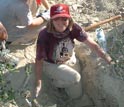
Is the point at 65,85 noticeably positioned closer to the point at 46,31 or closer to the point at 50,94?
the point at 50,94

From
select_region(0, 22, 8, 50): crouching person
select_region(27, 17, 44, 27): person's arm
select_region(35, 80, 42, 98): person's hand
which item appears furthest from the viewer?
select_region(27, 17, 44, 27): person's arm

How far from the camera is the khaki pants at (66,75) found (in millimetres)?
4314

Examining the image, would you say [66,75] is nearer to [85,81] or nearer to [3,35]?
[85,81]

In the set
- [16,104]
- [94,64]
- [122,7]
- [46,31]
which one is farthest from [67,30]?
[122,7]

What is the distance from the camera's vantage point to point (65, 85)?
4.40 meters

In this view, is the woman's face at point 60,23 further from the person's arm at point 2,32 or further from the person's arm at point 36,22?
the person's arm at point 36,22

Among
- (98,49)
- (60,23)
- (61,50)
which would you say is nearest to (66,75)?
(61,50)

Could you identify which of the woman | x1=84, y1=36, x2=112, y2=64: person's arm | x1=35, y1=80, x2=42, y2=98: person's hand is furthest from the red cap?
x1=35, y1=80, x2=42, y2=98: person's hand

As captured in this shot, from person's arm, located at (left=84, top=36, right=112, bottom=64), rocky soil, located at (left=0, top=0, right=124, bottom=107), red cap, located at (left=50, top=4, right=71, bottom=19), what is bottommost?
rocky soil, located at (left=0, top=0, right=124, bottom=107)

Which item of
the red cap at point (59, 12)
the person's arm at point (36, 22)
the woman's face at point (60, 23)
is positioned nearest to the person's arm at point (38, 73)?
the woman's face at point (60, 23)

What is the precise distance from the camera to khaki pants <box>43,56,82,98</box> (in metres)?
4.31

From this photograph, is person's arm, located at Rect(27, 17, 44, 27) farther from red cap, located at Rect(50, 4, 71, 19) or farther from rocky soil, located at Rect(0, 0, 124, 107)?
red cap, located at Rect(50, 4, 71, 19)

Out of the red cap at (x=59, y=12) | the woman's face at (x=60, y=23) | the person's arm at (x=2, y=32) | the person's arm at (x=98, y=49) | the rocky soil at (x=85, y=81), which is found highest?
the red cap at (x=59, y=12)

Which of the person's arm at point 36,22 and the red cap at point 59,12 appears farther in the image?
the person's arm at point 36,22
